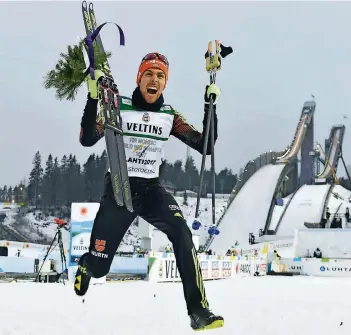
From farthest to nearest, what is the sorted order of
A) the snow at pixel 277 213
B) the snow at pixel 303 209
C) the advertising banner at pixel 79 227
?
the snow at pixel 277 213
the snow at pixel 303 209
the advertising banner at pixel 79 227

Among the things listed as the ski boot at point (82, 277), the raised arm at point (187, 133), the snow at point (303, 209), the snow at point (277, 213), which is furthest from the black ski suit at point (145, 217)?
the snow at point (277, 213)

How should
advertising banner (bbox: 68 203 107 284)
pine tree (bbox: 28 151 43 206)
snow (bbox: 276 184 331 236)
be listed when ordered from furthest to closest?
pine tree (bbox: 28 151 43 206) → snow (bbox: 276 184 331 236) → advertising banner (bbox: 68 203 107 284)

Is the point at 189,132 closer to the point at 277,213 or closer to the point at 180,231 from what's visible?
the point at 180,231

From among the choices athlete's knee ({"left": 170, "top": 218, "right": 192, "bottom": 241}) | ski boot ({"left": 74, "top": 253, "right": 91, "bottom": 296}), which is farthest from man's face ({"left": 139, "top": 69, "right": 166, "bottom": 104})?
ski boot ({"left": 74, "top": 253, "right": 91, "bottom": 296})

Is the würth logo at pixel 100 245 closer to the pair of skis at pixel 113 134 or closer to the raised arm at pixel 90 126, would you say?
the pair of skis at pixel 113 134

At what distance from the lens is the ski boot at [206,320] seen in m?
5.45

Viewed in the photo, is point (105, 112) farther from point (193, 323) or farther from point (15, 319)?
point (15, 319)

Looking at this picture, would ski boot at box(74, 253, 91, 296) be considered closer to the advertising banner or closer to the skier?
the skier

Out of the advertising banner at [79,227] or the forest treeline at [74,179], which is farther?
the forest treeline at [74,179]

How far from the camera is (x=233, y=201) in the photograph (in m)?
60.2

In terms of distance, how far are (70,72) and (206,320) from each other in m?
2.98

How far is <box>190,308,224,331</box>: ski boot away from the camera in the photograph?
5453mm

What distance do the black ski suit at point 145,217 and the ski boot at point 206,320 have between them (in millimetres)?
80

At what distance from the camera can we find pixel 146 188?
5977mm
